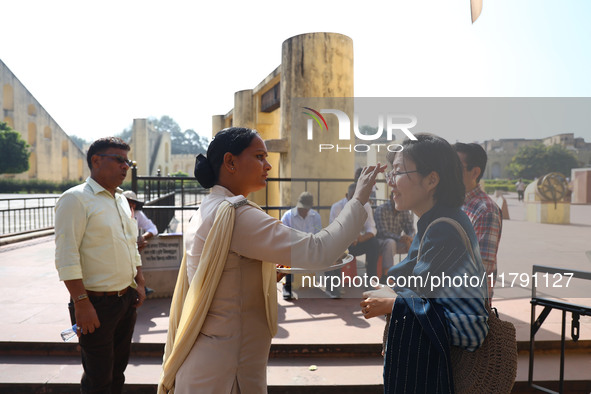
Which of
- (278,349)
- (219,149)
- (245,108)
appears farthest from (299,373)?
(245,108)

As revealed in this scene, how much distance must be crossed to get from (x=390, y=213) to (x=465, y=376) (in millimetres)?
707

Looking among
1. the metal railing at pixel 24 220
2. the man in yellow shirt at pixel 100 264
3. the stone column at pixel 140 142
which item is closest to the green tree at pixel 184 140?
the stone column at pixel 140 142

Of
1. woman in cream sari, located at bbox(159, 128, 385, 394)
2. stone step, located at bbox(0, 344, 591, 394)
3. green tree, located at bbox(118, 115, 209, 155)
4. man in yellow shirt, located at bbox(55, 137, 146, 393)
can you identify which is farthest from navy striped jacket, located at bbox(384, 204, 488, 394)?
green tree, located at bbox(118, 115, 209, 155)

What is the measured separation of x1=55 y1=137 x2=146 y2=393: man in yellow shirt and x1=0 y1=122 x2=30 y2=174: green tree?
107 ft

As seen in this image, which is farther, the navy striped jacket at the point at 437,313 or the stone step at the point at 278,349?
the stone step at the point at 278,349

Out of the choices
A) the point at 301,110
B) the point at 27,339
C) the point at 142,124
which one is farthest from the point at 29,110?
the point at 301,110

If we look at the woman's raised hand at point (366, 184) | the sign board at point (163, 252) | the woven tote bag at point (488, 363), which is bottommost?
the sign board at point (163, 252)

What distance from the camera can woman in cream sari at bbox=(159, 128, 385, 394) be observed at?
1.61 meters

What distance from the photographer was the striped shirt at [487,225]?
1.97 meters

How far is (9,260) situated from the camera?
8391mm

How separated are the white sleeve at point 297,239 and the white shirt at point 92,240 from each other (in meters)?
1.25

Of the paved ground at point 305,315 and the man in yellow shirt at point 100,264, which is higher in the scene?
the man in yellow shirt at point 100,264

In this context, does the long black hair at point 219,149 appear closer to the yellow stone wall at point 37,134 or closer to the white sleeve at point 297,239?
the white sleeve at point 297,239

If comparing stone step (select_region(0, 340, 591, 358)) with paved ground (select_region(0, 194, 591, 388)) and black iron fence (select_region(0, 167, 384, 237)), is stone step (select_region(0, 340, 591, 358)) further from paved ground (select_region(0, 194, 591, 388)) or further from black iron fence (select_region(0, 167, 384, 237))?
black iron fence (select_region(0, 167, 384, 237))
